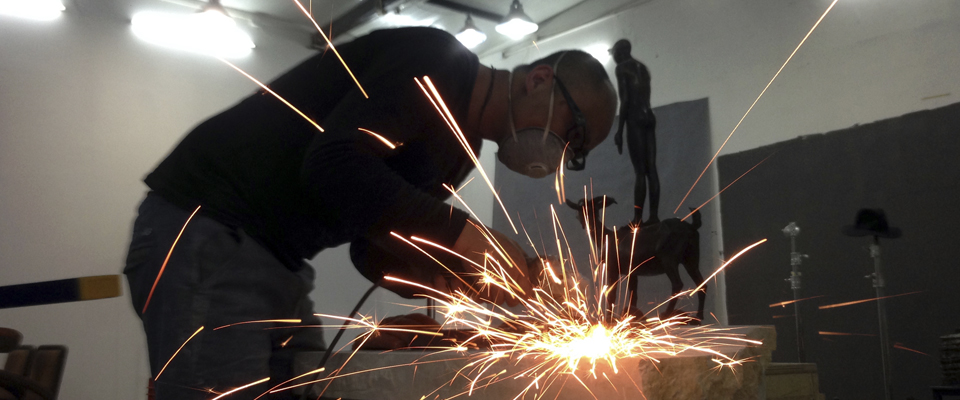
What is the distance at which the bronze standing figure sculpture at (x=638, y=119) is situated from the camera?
2949 mm

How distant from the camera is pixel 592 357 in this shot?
2.69 feet

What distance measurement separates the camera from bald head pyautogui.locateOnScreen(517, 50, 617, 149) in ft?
4.25

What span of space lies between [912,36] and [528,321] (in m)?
2.86

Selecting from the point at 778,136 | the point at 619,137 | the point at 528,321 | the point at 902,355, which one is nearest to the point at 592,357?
the point at 528,321

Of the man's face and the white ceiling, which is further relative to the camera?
the white ceiling

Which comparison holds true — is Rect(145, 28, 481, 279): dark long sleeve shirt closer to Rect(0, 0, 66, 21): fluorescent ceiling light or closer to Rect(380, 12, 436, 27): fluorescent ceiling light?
Rect(380, 12, 436, 27): fluorescent ceiling light

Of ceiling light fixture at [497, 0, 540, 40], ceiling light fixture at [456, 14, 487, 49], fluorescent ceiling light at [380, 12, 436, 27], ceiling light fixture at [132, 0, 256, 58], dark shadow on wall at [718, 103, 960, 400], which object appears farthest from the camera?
fluorescent ceiling light at [380, 12, 436, 27]

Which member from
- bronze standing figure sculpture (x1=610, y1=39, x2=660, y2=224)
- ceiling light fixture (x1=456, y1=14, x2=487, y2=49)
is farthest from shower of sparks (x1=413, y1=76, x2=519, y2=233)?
ceiling light fixture (x1=456, y1=14, x2=487, y2=49)

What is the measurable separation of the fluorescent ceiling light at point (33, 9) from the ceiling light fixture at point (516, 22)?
115 inches

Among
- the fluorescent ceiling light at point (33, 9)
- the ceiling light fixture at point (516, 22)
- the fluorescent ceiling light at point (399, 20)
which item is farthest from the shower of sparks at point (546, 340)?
the fluorescent ceiling light at point (33, 9)

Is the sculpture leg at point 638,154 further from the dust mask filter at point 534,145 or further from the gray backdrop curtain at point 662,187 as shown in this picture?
the dust mask filter at point 534,145

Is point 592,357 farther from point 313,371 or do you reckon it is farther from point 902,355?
point 902,355

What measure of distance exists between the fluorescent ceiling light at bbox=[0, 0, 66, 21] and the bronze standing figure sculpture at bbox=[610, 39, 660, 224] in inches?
143

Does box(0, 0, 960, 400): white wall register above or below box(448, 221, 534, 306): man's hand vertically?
above
